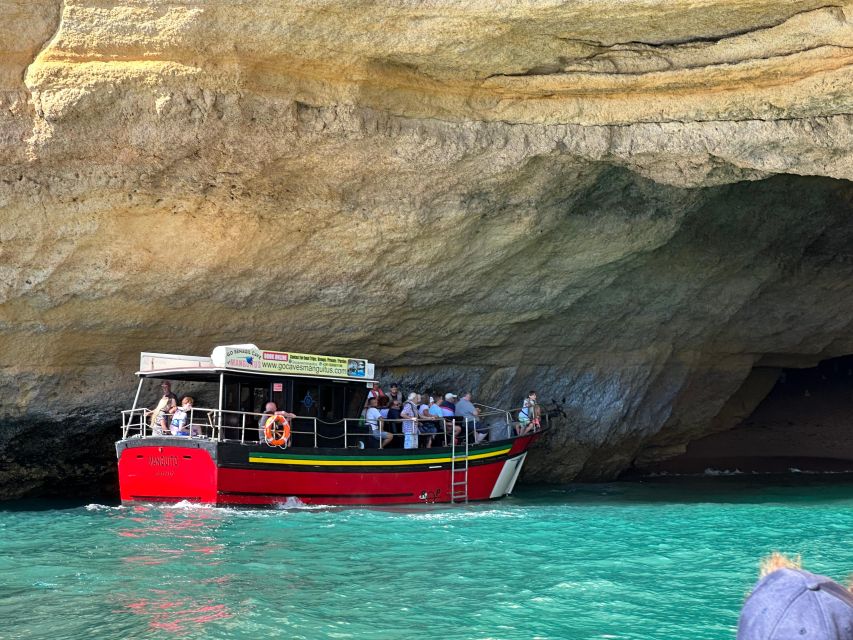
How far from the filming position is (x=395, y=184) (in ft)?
45.5

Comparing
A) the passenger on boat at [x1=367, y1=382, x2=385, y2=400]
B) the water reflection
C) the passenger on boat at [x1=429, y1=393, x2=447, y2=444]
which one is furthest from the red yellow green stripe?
the passenger on boat at [x1=367, y1=382, x2=385, y2=400]

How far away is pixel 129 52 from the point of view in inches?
465

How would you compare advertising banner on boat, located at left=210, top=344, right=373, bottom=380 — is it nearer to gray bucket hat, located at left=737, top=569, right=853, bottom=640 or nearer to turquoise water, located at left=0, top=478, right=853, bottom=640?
turquoise water, located at left=0, top=478, right=853, bottom=640

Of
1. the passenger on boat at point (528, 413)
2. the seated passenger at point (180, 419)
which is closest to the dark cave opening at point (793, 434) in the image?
the passenger on boat at point (528, 413)

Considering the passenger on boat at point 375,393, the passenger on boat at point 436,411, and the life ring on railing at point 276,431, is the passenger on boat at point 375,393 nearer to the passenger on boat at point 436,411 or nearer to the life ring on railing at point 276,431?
the passenger on boat at point 436,411

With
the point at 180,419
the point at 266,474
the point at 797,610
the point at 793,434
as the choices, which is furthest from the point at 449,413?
the point at 797,610

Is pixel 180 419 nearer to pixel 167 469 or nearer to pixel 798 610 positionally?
pixel 167 469

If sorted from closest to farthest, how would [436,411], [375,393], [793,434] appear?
[375,393] < [436,411] < [793,434]

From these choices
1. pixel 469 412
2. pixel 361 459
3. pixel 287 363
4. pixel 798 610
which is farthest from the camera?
pixel 469 412

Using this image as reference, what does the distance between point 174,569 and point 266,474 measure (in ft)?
16.7

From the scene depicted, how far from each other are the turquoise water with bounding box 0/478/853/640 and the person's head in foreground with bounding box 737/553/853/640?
458 cm

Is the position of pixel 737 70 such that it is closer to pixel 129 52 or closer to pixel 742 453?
pixel 129 52

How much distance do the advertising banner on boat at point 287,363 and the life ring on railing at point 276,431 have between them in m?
0.83

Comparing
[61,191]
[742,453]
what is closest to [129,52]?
[61,191]
